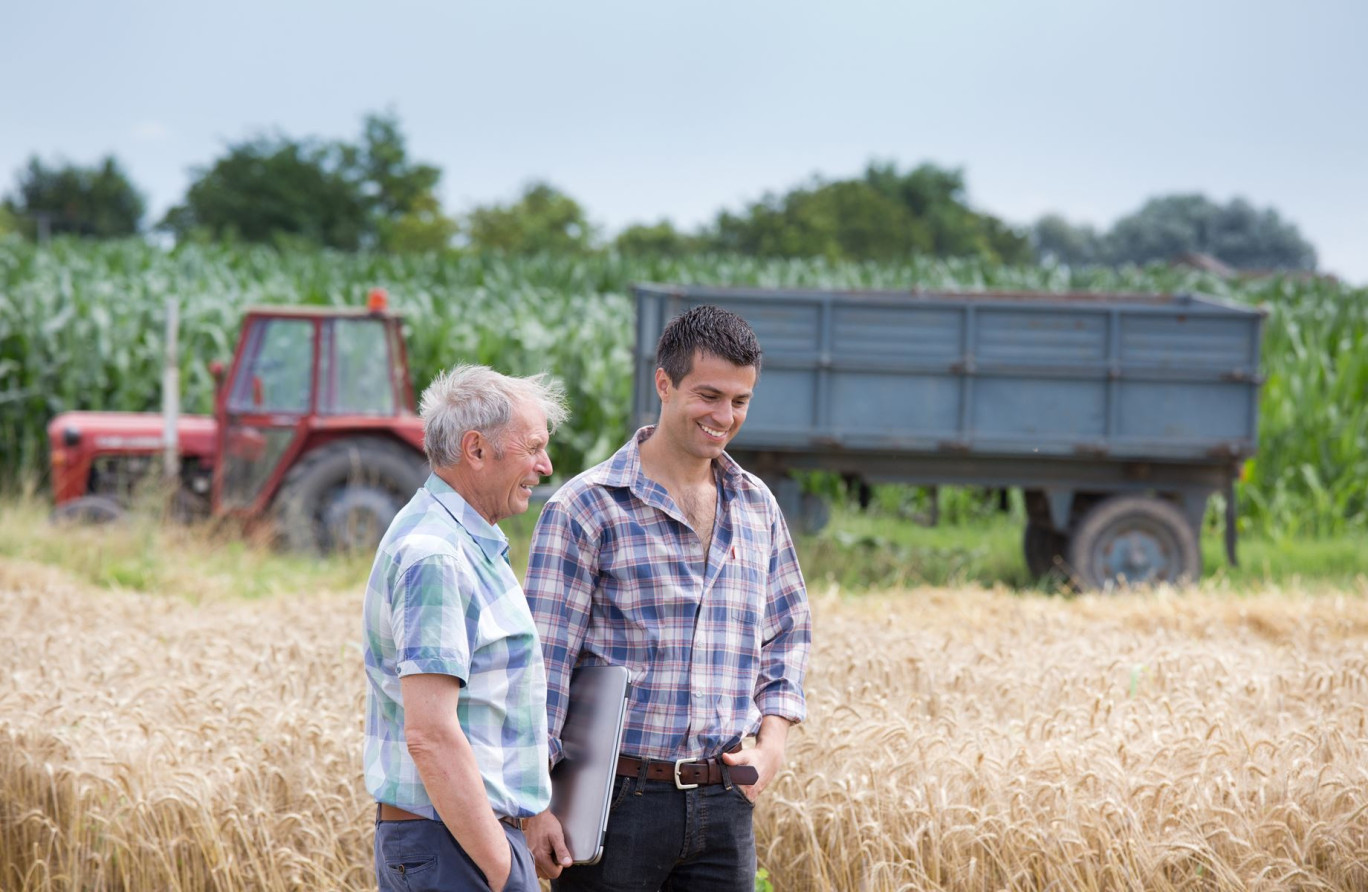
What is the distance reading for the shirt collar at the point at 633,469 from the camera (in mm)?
2863

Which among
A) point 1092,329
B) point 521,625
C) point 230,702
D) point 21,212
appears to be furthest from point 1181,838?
point 21,212

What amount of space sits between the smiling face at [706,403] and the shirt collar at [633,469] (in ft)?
0.29

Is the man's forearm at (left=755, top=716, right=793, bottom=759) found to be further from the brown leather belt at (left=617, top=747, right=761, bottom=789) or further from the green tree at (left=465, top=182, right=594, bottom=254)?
the green tree at (left=465, top=182, right=594, bottom=254)

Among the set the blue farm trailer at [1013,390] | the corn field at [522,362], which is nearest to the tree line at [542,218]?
the corn field at [522,362]

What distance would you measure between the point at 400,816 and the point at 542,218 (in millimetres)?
64382

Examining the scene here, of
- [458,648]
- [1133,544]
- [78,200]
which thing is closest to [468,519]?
[458,648]

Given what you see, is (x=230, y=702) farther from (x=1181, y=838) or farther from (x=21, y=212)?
(x=21, y=212)

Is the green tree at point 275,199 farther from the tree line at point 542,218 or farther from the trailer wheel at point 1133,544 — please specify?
the trailer wheel at point 1133,544

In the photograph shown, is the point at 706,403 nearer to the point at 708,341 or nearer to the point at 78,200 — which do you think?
the point at 708,341

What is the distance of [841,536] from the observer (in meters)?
11.1

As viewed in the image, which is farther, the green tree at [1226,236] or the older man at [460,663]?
the green tree at [1226,236]

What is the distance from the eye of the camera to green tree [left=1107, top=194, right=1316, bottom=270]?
83438mm

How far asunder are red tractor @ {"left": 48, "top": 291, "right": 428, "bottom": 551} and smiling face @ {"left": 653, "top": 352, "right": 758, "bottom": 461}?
23.3 ft

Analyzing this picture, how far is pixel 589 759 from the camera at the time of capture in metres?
2.71
